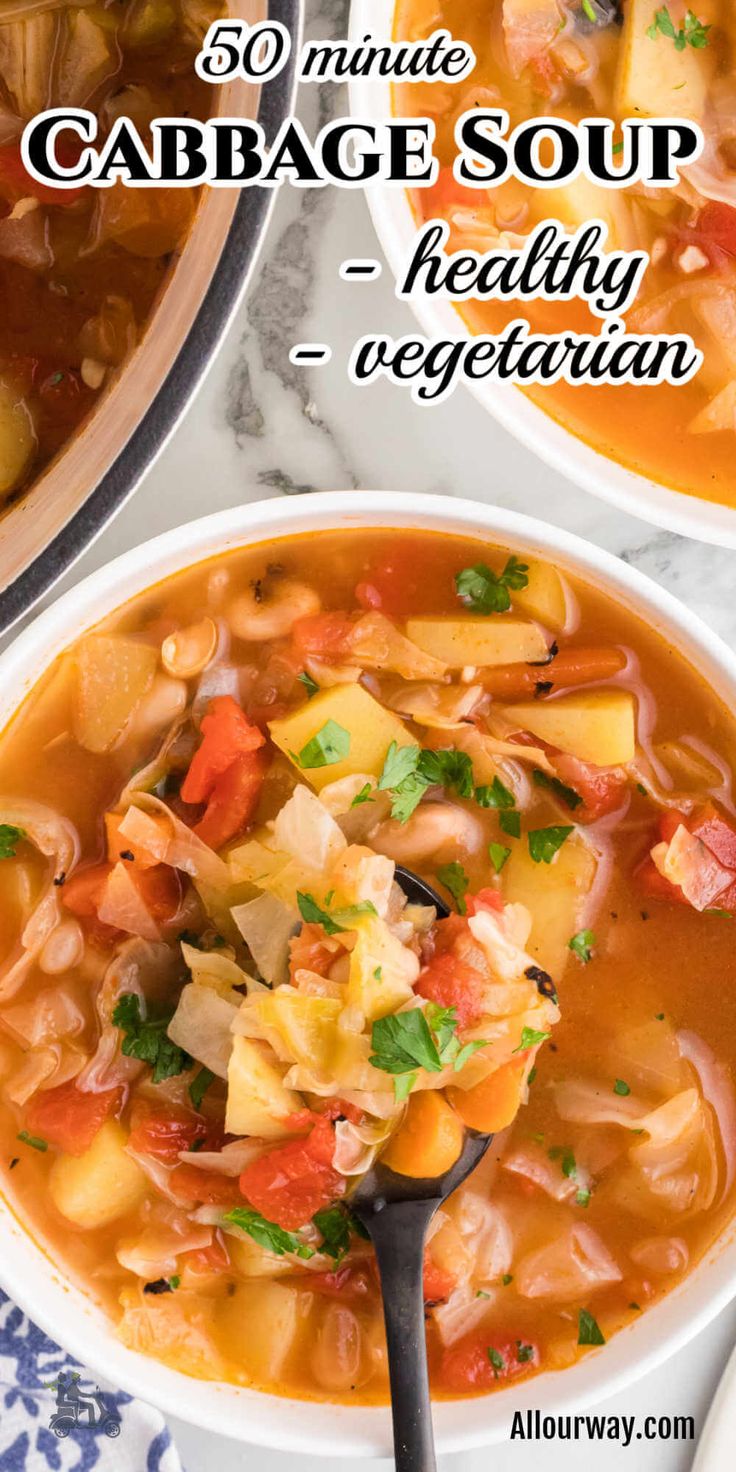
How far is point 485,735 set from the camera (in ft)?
9.88

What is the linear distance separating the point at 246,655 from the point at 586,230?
128 cm

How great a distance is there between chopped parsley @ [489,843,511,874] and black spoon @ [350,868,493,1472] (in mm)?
161

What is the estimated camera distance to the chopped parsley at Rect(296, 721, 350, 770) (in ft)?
9.61

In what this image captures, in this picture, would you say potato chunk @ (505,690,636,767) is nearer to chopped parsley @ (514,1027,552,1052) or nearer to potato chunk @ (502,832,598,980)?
potato chunk @ (502,832,598,980)

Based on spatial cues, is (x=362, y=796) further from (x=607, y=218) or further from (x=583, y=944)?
(x=607, y=218)

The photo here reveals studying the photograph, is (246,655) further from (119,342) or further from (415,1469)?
(415,1469)

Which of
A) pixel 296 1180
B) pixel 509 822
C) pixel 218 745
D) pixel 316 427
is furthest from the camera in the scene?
pixel 316 427

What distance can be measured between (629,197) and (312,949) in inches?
74.9

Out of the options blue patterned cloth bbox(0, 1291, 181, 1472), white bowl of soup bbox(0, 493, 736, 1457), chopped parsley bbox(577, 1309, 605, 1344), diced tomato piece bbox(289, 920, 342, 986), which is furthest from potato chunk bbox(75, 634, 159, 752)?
chopped parsley bbox(577, 1309, 605, 1344)

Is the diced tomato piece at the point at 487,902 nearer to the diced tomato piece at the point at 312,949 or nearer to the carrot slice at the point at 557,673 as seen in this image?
the diced tomato piece at the point at 312,949

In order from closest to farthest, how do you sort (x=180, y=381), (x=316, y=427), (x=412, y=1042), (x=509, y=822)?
(x=180, y=381)
(x=412, y=1042)
(x=509, y=822)
(x=316, y=427)

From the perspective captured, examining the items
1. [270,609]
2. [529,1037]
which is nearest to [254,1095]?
[529,1037]

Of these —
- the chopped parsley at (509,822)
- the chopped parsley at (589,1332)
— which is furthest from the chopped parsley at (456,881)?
the chopped parsley at (589,1332)

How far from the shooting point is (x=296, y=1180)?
286 centimetres
